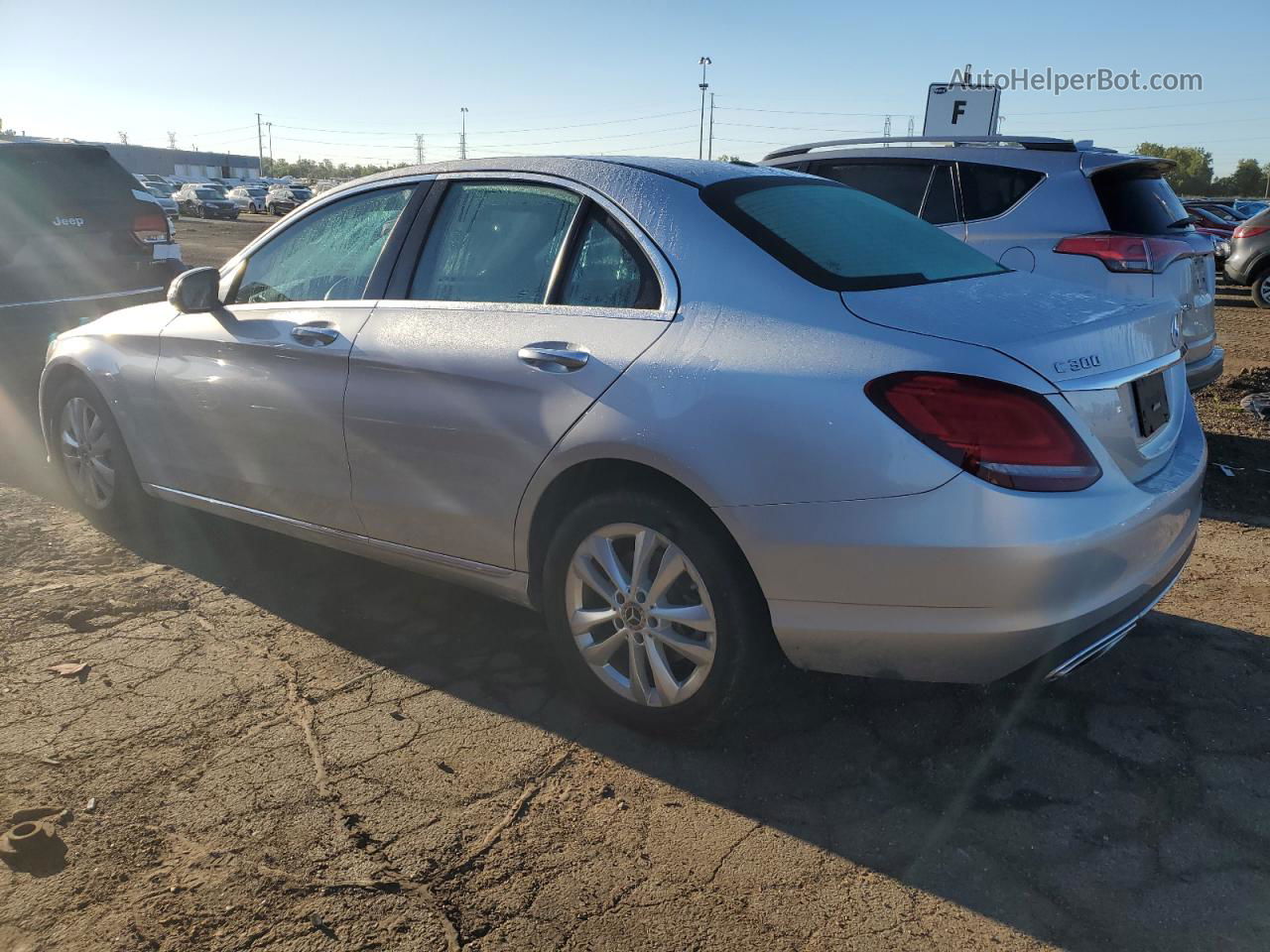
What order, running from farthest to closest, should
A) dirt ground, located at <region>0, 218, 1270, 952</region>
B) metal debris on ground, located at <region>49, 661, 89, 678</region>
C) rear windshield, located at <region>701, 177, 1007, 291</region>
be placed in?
metal debris on ground, located at <region>49, 661, 89, 678</region> → rear windshield, located at <region>701, 177, 1007, 291</region> → dirt ground, located at <region>0, 218, 1270, 952</region>

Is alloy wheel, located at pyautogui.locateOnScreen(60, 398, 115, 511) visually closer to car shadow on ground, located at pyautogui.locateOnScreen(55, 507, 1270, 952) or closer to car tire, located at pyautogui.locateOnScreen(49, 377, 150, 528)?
car tire, located at pyautogui.locateOnScreen(49, 377, 150, 528)

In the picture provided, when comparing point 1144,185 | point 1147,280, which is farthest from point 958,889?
point 1144,185

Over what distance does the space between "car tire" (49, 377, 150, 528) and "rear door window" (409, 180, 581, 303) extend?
2047mm

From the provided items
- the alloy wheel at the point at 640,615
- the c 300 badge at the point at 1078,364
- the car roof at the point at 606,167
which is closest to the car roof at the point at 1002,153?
the car roof at the point at 606,167

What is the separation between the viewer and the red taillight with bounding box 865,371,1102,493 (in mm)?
2377

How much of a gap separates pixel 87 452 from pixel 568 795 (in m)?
3.37

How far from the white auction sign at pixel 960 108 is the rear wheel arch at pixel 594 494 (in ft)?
35.5

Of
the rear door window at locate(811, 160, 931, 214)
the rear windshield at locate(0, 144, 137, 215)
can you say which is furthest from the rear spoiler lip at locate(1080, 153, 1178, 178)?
the rear windshield at locate(0, 144, 137, 215)

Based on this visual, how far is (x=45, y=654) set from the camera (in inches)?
143

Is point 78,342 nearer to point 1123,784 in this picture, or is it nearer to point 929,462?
point 929,462

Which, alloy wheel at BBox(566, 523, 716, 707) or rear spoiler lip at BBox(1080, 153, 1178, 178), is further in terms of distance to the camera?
rear spoiler lip at BBox(1080, 153, 1178, 178)

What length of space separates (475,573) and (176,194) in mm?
56634

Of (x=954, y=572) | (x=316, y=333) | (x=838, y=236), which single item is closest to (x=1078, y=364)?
(x=954, y=572)

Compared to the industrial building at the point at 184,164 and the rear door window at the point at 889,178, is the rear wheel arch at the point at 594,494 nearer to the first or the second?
the rear door window at the point at 889,178
